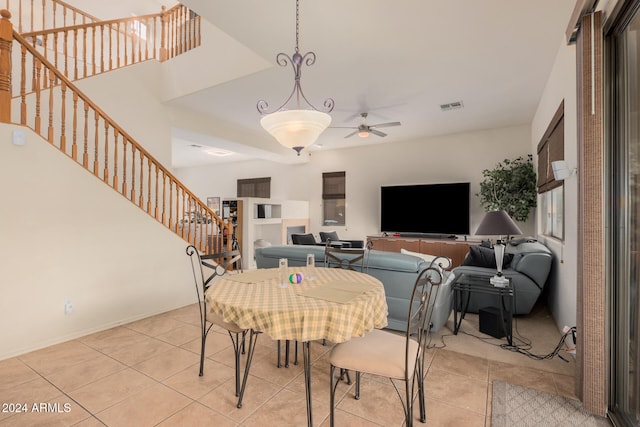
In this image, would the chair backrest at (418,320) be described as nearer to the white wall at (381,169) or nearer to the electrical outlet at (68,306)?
the electrical outlet at (68,306)

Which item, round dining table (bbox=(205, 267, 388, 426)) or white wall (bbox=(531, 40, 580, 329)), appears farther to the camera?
white wall (bbox=(531, 40, 580, 329))

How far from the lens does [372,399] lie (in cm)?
208

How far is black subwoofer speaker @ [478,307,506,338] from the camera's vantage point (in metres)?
3.10

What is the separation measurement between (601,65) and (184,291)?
4.71m

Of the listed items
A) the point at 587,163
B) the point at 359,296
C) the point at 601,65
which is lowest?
the point at 359,296

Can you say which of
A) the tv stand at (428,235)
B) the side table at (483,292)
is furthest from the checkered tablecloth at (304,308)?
the tv stand at (428,235)

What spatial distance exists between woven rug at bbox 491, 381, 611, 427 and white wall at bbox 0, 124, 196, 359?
3.74 meters

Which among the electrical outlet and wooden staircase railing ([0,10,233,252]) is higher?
wooden staircase railing ([0,10,233,252])

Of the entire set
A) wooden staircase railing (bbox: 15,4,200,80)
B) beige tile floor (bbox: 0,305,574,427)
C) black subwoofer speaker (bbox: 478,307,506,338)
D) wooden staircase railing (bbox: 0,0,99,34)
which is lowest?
beige tile floor (bbox: 0,305,574,427)

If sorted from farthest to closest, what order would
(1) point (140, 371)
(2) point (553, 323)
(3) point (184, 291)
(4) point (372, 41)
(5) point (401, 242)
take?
(5) point (401, 242), (3) point (184, 291), (2) point (553, 323), (4) point (372, 41), (1) point (140, 371)

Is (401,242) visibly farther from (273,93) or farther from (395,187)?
(273,93)

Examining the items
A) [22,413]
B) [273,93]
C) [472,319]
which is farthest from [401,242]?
[22,413]

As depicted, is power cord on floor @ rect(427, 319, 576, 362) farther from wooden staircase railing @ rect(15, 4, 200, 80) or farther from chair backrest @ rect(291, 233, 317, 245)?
wooden staircase railing @ rect(15, 4, 200, 80)

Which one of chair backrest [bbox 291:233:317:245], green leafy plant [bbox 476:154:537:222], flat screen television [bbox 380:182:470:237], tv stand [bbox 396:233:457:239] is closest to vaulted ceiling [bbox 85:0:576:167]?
green leafy plant [bbox 476:154:537:222]
